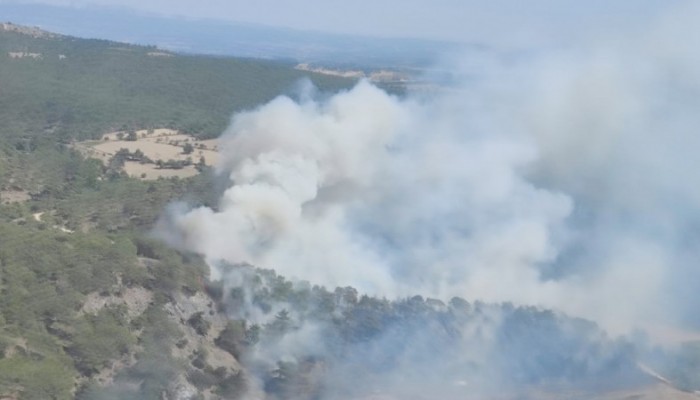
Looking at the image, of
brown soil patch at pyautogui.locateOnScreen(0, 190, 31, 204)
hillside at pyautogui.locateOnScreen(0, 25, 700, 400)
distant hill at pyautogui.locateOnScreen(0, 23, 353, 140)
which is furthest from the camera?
distant hill at pyautogui.locateOnScreen(0, 23, 353, 140)

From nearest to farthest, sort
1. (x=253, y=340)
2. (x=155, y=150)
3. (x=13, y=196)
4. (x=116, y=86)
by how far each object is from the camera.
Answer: (x=253, y=340)
(x=13, y=196)
(x=155, y=150)
(x=116, y=86)

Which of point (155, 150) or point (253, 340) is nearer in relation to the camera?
point (253, 340)

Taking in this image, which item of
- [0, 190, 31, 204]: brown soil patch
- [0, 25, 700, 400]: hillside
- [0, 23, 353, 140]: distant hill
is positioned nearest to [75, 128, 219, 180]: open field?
[0, 23, 353, 140]: distant hill

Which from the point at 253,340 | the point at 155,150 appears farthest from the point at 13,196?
the point at 253,340

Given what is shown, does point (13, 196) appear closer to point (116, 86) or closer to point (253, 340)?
point (253, 340)

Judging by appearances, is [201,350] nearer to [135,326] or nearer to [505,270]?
[135,326]

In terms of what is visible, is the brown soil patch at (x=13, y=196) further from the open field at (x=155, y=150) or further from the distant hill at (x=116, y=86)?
the distant hill at (x=116, y=86)

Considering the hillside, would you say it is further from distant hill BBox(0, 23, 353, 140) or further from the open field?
distant hill BBox(0, 23, 353, 140)

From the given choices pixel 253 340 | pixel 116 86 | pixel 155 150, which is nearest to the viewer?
pixel 253 340
